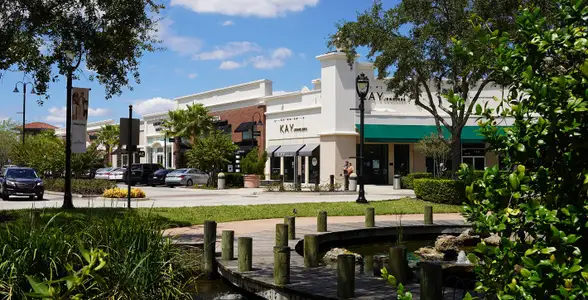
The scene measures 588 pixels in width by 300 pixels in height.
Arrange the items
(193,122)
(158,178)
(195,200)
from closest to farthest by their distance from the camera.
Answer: (195,200), (158,178), (193,122)

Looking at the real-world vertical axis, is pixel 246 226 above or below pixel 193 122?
below

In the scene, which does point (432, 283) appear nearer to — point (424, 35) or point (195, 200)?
point (424, 35)

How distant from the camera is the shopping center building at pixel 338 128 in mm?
40281

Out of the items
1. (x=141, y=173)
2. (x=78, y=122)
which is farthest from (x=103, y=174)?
(x=78, y=122)

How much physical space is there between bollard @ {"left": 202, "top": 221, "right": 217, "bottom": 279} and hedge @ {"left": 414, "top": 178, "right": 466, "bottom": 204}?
14139 millimetres

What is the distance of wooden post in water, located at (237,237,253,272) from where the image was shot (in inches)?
314

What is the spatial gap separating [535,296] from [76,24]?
42.3ft

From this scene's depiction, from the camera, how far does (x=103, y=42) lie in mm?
13406

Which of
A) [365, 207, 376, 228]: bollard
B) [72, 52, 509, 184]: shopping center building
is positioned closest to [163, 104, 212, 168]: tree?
[72, 52, 509, 184]: shopping center building

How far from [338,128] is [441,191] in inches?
724

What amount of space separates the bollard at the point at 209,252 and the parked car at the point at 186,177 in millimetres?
31022

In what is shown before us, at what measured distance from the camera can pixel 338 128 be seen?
40250mm

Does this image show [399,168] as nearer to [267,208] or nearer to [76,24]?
[267,208]

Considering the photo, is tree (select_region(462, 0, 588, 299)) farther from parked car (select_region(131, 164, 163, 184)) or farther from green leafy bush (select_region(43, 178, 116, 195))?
parked car (select_region(131, 164, 163, 184))
